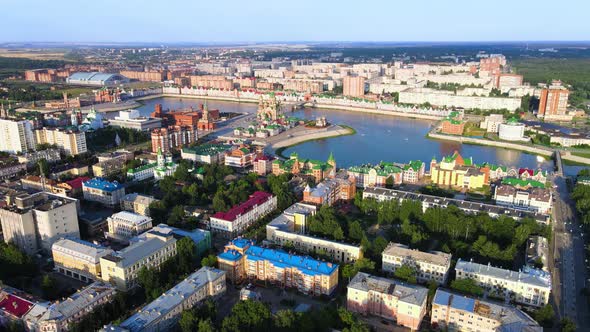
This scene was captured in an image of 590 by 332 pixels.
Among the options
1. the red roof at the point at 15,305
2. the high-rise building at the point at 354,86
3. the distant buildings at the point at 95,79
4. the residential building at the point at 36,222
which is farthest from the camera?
the distant buildings at the point at 95,79

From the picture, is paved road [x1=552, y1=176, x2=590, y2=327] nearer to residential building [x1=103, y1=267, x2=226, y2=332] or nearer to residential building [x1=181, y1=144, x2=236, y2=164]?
residential building [x1=103, y1=267, x2=226, y2=332]

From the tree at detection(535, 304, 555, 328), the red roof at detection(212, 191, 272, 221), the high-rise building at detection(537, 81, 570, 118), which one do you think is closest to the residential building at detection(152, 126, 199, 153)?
the red roof at detection(212, 191, 272, 221)

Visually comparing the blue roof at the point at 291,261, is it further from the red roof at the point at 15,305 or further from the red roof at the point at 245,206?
the red roof at the point at 15,305

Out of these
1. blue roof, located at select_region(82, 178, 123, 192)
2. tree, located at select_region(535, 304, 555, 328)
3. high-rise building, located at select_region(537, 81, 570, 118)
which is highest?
high-rise building, located at select_region(537, 81, 570, 118)

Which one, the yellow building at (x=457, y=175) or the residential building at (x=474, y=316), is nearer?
the residential building at (x=474, y=316)

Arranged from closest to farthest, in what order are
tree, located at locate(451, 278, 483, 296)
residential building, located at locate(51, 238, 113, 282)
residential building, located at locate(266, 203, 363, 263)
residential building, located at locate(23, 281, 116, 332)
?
1. residential building, located at locate(23, 281, 116, 332)
2. tree, located at locate(451, 278, 483, 296)
3. residential building, located at locate(51, 238, 113, 282)
4. residential building, located at locate(266, 203, 363, 263)

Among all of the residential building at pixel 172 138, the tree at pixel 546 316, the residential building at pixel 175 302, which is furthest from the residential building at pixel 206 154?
the tree at pixel 546 316
